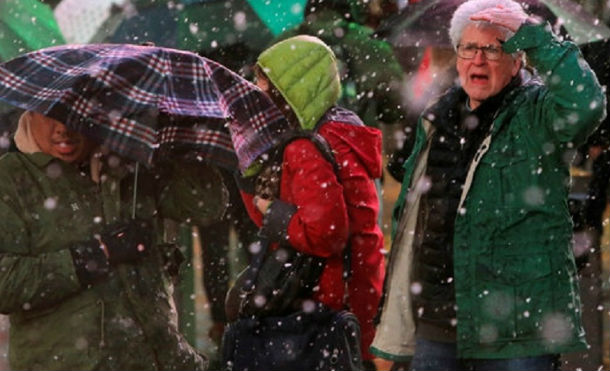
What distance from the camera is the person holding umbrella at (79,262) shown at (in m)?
5.01

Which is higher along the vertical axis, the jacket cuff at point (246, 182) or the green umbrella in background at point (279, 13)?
the jacket cuff at point (246, 182)

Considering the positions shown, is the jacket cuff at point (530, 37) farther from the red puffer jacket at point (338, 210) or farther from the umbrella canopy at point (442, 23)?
the umbrella canopy at point (442, 23)

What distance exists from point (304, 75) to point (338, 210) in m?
0.71

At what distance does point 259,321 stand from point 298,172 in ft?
2.06

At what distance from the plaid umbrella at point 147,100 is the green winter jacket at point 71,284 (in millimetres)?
192

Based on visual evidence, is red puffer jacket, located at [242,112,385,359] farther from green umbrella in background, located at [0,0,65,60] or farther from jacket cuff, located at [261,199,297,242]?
green umbrella in background, located at [0,0,65,60]

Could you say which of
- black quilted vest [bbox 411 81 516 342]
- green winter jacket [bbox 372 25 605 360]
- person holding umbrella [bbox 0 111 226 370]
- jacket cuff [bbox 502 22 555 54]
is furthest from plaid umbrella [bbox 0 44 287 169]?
jacket cuff [bbox 502 22 555 54]

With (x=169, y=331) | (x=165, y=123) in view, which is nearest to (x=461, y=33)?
(x=165, y=123)

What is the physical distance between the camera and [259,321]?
5.73 m

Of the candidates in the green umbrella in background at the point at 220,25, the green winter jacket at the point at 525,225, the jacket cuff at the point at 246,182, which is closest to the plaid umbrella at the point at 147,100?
the jacket cuff at the point at 246,182

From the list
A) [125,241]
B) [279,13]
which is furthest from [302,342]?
[279,13]

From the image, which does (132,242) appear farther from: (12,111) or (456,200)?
(12,111)

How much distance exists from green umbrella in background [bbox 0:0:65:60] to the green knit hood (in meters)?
3.51

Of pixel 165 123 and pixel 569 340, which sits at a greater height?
pixel 165 123
